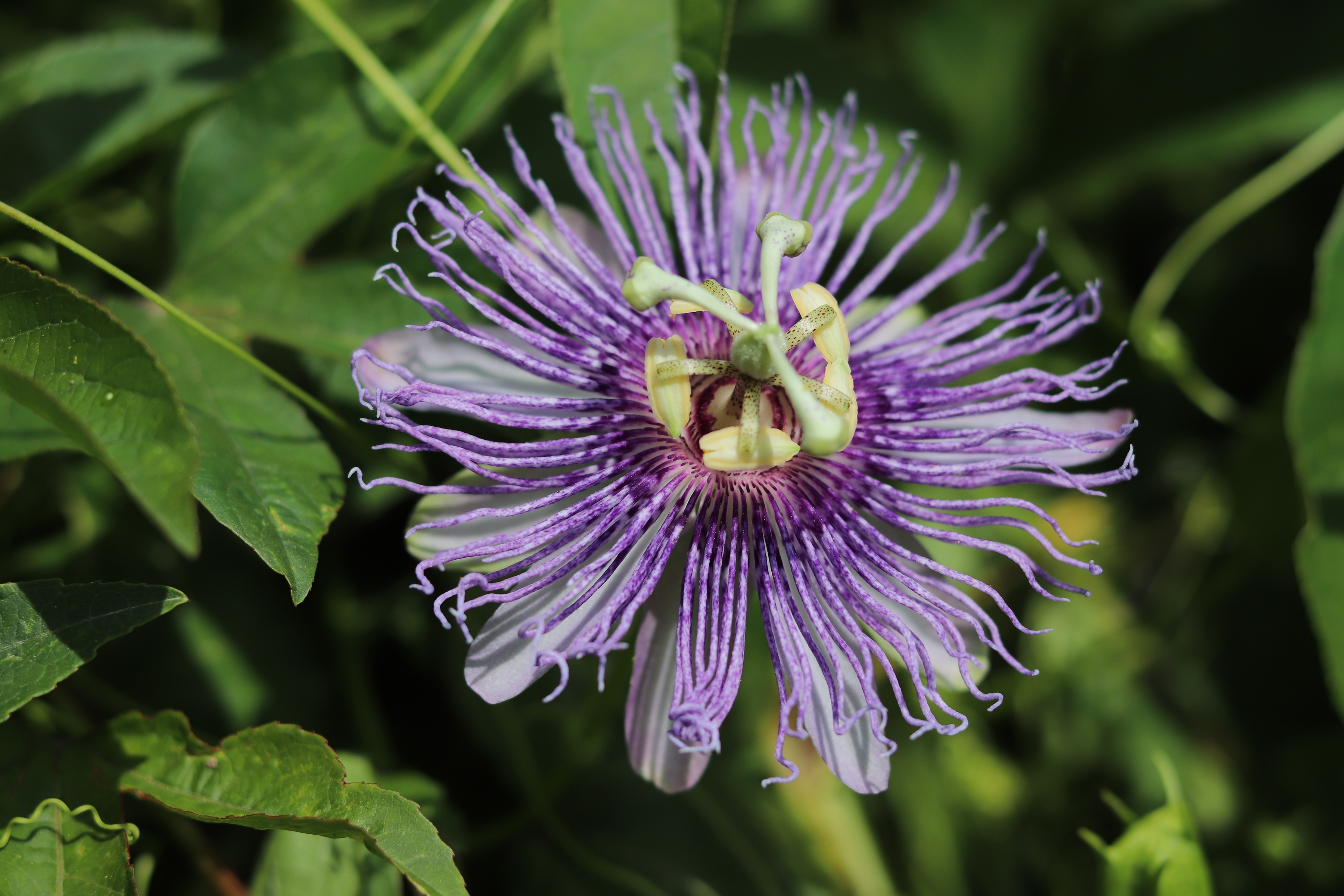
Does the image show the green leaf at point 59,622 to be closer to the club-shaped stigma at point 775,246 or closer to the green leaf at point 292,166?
the green leaf at point 292,166

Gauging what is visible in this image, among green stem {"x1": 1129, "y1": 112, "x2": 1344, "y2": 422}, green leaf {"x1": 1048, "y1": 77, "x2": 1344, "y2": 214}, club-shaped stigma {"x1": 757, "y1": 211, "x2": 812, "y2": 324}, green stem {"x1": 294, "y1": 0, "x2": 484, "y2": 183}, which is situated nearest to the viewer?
club-shaped stigma {"x1": 757, "y1": 211, "x2": 812, "y2": 324}

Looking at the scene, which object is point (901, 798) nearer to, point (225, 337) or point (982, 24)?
point (225, 337)

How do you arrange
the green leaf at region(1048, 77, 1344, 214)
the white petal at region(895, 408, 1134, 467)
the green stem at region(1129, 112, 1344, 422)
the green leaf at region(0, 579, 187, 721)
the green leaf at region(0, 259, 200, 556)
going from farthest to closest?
the green leaf at region(1048, 77, 1344, 214), the green stem at region(1129, 112, 1344, 422), the white petal at region(895, 408, 1134, 467), the green leaf at region(0, 579, 187, 721), the green leaf at region(0, 259, 200, 556)

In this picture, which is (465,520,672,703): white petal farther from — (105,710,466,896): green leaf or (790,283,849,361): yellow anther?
(790,283,849,361): yellow anther

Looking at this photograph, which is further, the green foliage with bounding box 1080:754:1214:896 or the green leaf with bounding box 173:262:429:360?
the green leaf with bounding box 173:262:429:360

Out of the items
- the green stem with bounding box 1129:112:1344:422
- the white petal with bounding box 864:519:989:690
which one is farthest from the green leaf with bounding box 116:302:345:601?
the green stem with bounding box 1129:112:1344:422

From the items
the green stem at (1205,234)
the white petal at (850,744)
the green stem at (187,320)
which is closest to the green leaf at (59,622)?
the green stem at (187,320)
